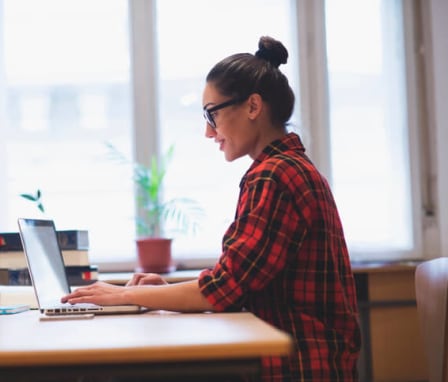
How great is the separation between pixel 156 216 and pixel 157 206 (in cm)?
12

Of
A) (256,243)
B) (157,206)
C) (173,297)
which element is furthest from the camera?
(157,206)

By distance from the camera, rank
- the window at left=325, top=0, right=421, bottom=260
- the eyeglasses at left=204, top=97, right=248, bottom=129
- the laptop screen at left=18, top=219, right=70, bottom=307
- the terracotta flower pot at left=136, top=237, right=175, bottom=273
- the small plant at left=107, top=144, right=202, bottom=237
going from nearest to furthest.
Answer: the eyeglasses at left=204, top=97, right=248, bottom=129
the laptop screen at left=18, top=219, right=70, bottom=307
the terracotta flower pot at left=136, top=237, right=175, bottom=273
the small plant at left=107, top=144, right=202, bottom=237
the window at left=325, top=0, right=421, bottom=260

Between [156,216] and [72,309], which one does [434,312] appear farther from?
[156,216]

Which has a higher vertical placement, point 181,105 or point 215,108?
point 181,105

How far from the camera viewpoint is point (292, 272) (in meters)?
1.43

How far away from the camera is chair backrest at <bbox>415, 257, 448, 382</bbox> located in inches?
55.6

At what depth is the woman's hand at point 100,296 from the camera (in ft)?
4.90

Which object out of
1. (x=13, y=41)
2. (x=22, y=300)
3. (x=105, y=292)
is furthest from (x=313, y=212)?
(x=13, y=41)

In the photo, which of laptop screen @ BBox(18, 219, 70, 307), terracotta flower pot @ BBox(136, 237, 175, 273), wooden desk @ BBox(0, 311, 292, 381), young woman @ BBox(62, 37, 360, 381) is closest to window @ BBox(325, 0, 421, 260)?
terracotta flower pot @ BBox(136, 237, 175, 273)

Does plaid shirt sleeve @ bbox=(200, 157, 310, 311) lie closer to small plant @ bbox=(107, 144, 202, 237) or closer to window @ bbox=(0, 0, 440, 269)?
small plant @ bbox=(107, 144, 202, 237)

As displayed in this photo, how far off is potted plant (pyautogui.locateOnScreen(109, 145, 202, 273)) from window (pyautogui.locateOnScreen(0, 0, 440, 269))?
71 mm

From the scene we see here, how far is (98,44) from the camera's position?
3.61m

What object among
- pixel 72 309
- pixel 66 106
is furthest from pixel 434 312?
pixel 66 106

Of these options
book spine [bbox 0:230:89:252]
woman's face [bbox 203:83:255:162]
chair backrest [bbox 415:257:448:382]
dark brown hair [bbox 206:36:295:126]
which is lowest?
chair backrest [bbox 415:257:448:382]
